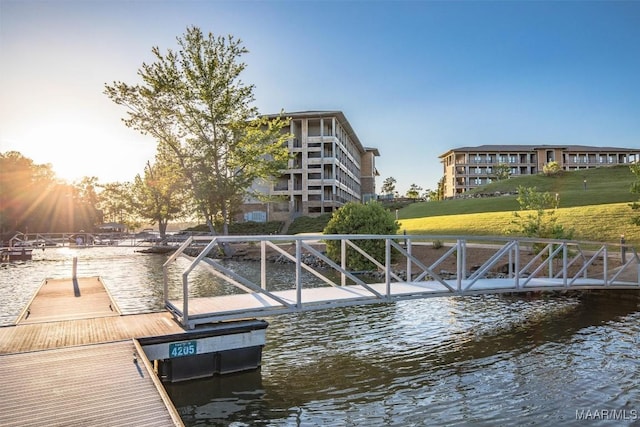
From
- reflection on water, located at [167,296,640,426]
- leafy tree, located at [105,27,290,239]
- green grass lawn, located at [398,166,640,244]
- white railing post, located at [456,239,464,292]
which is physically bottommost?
reflection on water, located at [167,296,640,426]

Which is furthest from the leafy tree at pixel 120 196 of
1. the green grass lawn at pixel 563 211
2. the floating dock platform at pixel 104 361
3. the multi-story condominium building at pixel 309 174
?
the floating dock platform at pixel 104 361

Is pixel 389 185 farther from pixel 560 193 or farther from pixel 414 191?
pixel 560 193

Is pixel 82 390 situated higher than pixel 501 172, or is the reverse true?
pixel 501 172

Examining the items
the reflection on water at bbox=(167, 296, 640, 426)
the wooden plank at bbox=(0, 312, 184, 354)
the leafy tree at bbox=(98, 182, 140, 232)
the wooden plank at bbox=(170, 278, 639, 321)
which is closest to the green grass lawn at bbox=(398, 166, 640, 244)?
the wooden plank at bbox=(170, 278, 639, 321)

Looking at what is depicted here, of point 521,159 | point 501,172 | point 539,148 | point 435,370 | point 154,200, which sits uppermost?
point 539,148

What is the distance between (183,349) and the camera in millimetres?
8430

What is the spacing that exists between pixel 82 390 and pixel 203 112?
35.2m

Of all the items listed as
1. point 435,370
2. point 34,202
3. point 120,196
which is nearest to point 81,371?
point 435,370

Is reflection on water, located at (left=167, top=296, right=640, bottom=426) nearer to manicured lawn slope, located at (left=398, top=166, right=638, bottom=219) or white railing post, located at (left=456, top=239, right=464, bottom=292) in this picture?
white railing post, located at (left=456, top=239, right=464, bottom=292)

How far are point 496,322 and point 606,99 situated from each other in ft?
76.8

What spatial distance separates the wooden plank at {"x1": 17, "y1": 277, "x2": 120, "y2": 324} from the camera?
34.9ft

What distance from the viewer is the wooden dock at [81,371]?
542cm

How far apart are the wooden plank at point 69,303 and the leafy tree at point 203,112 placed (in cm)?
2330

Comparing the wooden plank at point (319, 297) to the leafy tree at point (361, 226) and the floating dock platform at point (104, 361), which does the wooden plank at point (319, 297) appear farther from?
the leafy tree at point (361, 226)
